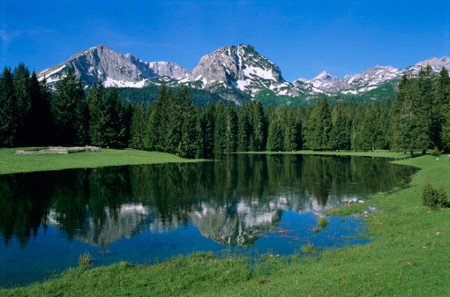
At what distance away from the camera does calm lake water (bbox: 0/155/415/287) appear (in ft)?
85.0

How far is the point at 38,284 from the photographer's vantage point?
63.7 feet

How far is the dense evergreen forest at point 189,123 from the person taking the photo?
94.9 m

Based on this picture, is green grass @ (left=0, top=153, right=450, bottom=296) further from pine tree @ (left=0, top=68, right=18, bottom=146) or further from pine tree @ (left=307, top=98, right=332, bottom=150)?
pine tree @ (left=307, top=98, right=332, bottom=150)

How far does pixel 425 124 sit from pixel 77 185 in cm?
7891

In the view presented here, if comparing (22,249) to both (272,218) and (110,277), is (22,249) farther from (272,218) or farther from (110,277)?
(272,218)

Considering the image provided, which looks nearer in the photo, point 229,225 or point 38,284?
point 38,284

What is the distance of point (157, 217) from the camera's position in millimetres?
36656

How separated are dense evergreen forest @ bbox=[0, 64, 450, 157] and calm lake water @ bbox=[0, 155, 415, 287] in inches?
A: 1542

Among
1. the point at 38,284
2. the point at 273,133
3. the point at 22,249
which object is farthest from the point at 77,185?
the point at 273,133

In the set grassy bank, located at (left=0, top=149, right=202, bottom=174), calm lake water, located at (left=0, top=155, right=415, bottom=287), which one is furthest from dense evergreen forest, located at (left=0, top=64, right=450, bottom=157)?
calm lake water, located at (left=0, top=155, right=415, bottom=287)

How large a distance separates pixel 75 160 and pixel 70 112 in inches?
1488

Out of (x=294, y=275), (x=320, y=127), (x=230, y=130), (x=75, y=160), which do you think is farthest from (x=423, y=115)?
(x=294, y=275)

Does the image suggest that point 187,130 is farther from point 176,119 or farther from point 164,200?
point 164,200

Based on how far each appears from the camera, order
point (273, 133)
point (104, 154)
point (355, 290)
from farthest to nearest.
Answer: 1. point (273, 133)
2. point (104, 154)
3. point (355, 290)
